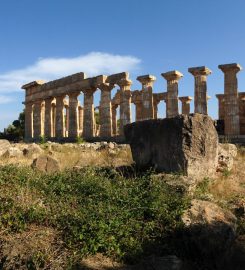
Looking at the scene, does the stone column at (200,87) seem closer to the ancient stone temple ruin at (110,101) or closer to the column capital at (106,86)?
the ancient stone temple ruin at (110,101)

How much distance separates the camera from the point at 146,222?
26.1 feet

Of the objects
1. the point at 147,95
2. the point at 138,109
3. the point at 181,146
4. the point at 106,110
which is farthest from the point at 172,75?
the point at 181,146

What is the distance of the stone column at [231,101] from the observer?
27047 millimetres

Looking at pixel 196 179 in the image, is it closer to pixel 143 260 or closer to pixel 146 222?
pixel 146 222

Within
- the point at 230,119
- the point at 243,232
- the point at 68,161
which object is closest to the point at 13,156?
the point at 68,161

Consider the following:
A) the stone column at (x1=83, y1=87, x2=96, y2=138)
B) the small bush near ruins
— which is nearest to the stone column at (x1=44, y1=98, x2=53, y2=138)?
the stone column at (x1=83, y1=87, x2=96, y2=138)

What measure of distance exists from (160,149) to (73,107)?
25359mm

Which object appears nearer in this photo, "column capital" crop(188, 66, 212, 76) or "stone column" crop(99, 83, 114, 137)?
"column capital" crop(188, 66, 212, 76)

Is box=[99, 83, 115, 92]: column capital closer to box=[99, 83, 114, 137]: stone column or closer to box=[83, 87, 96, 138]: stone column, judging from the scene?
box=[99, 83, 114, 137]: stone column

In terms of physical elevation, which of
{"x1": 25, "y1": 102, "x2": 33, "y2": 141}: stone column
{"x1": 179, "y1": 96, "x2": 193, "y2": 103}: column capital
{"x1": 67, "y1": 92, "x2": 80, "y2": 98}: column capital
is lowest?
{"x1": 25, "y1": 102, "x2": 33, "y2": 141}: stone column

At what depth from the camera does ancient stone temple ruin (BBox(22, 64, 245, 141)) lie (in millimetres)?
27453

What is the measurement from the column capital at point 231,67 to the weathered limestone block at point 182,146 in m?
16.4

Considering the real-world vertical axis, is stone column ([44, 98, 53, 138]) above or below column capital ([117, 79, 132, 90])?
below

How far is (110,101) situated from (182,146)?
22373 millimetres
